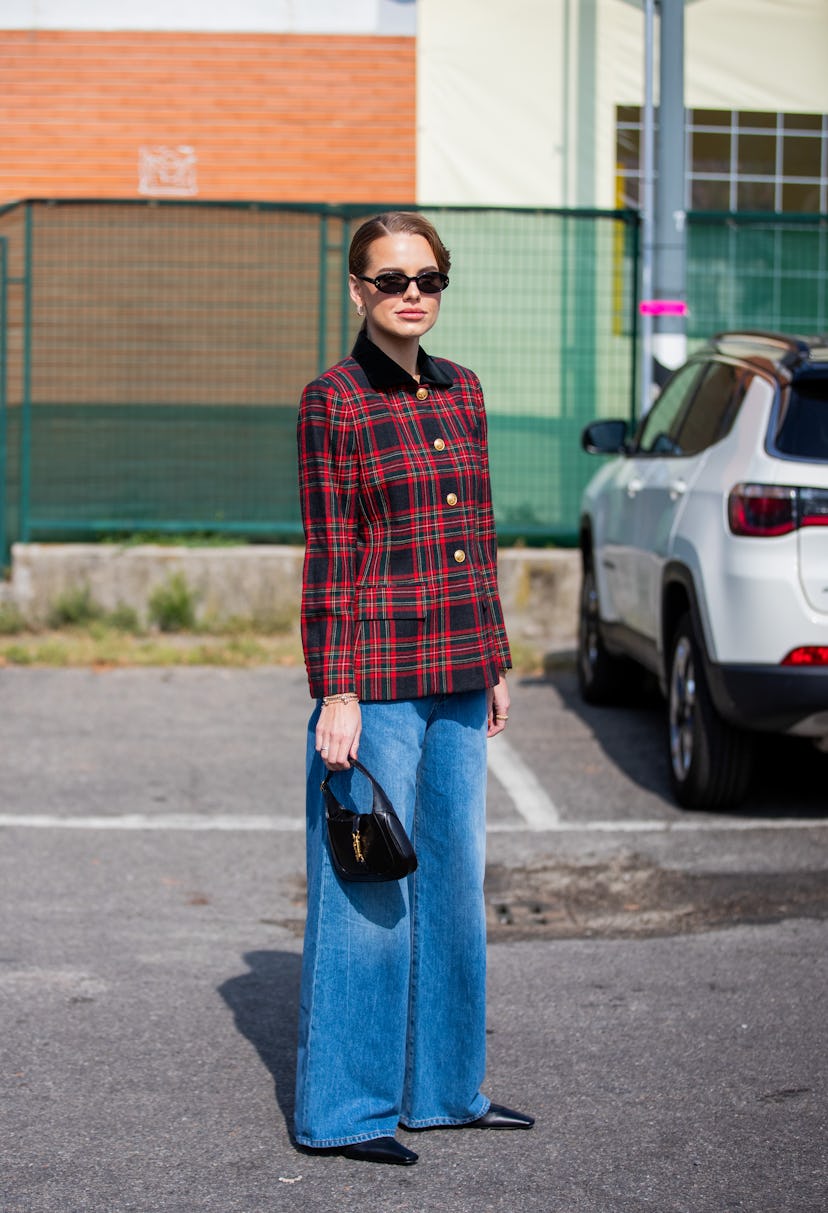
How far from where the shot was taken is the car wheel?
21.9 feet

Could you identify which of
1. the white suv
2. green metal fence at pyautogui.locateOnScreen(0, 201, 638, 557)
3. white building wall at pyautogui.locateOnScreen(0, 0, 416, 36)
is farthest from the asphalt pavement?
white building wall at pyautogui.locateOnScreen(0, 0, 416, 36)

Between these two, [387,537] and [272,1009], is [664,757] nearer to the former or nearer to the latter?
[272,1009]

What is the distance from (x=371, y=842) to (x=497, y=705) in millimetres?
498

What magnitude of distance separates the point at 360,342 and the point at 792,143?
1248cm

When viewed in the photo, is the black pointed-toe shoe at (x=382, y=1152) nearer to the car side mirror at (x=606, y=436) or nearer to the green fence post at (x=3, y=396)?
the car side mirror at (x=606, y=436)

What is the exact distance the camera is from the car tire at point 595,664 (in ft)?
29.8

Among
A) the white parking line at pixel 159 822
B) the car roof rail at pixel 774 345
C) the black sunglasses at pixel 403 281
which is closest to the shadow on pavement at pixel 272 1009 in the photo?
the white parking line at pixel 159 822

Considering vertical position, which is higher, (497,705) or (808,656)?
(497,705)

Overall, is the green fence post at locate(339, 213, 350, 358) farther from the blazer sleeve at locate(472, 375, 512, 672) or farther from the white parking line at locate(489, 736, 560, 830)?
the blazer sleeve at locate(472, 375, 512, 672)

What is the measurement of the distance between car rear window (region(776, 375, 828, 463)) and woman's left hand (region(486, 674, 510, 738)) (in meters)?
2.84

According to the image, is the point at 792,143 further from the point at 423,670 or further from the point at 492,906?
the point at 423,670

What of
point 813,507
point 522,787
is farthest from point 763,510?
point 522,787

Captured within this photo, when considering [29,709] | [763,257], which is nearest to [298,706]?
[29,709]

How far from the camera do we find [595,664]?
9.10m
